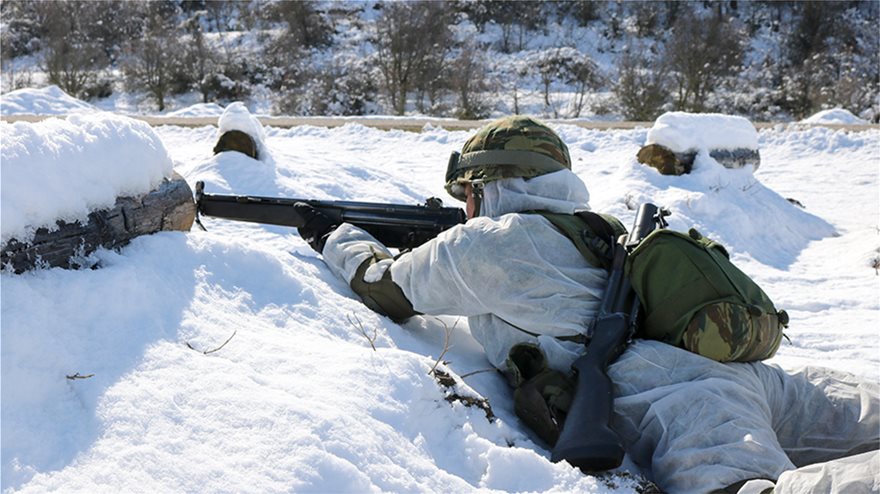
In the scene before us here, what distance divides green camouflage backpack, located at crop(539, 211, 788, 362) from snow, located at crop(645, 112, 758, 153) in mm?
6003

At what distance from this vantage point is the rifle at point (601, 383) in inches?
87.1

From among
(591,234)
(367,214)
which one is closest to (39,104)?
(367,214)

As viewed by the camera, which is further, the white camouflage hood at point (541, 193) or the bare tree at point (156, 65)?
the bare tree at point (156, 65)

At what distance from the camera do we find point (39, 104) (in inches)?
484

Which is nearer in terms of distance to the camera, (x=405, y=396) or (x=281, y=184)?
(x=405, y=396)

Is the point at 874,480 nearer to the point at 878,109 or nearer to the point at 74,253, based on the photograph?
the point at 74,253

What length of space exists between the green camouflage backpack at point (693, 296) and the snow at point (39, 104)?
11.5 metres

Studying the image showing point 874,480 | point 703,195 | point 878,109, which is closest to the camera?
point 874,480

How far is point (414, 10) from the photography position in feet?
85.5

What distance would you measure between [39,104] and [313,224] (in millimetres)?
10657

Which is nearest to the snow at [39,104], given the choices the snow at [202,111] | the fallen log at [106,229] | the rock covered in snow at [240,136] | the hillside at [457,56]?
the snow at [202,111]

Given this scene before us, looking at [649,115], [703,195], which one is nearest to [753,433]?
[703,195]

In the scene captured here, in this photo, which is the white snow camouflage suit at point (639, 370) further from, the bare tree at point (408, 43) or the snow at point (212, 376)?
the bare tree at point (408, 43)

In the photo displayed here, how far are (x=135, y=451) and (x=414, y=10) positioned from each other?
2595 centimetres
